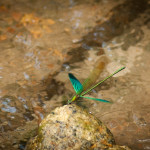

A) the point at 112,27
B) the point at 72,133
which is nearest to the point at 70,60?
the point at 112,27

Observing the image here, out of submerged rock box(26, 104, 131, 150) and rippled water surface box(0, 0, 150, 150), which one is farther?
rippled water surface box(0, 0, 150, 150)

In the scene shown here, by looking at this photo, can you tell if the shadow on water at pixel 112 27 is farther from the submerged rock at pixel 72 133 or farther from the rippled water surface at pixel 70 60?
the submerged rock at pixel 72 133

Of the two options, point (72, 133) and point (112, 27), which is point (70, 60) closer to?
point (112, 27)

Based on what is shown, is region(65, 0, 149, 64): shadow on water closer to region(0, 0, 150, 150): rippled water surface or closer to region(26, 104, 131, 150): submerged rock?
region(0, 0, 150, 150): rippled water surface

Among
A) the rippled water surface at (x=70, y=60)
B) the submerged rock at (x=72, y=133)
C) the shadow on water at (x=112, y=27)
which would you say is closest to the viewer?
the submerged rock at (x=72, y=133)

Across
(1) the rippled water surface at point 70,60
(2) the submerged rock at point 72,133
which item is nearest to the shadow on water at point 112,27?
(1) the rippled water surface at point 70,60

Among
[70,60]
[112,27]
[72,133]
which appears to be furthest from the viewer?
[112,27]

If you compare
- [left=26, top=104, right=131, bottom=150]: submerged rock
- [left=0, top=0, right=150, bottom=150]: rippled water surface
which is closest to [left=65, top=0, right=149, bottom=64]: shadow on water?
[left=0, top=0, right=150, bottom=150]: rippled water surface

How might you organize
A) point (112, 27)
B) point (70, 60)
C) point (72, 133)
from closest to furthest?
point (72, 133) < point (70, 60) < point (112, 27)
